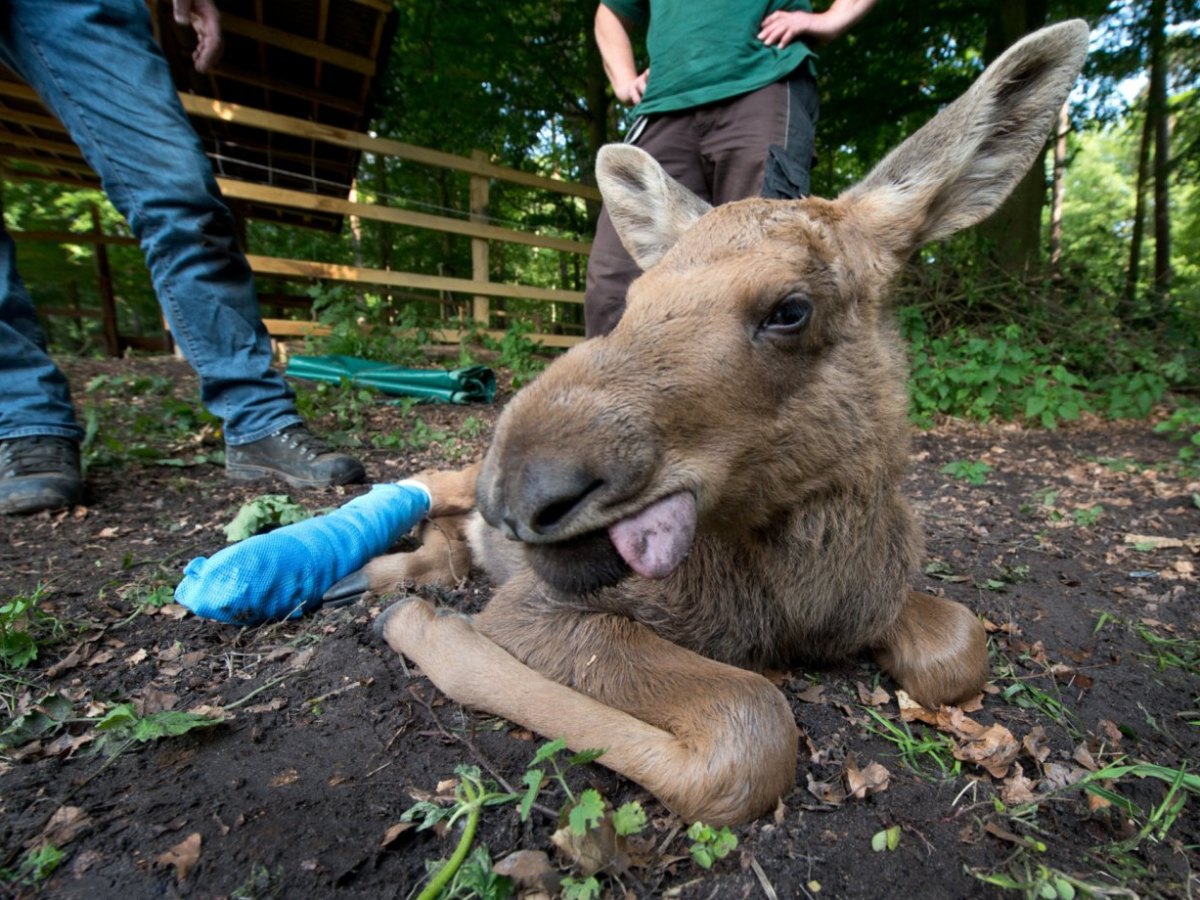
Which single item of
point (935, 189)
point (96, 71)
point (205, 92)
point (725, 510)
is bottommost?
point (725, 510)

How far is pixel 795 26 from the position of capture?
3.76 metres

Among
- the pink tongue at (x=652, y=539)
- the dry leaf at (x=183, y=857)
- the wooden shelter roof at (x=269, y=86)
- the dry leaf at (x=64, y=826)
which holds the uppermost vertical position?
the wooden shelter roof at (x=269, y=86)

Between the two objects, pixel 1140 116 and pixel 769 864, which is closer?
pixel 769 864

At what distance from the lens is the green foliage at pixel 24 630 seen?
2105 millimetres

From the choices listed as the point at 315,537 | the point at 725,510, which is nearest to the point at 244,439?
the point at 315,537

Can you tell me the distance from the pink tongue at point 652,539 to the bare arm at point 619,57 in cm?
382

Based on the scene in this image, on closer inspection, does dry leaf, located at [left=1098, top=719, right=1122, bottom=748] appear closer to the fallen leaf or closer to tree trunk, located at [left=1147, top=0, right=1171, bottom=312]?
the fallen leaf

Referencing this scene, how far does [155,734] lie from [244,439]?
8.94ft

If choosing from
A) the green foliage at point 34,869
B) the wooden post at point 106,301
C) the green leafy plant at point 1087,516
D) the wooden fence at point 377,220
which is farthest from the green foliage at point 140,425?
the wooden post at point 106,301

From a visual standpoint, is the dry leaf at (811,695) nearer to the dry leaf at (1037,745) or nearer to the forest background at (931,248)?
the dry leaf at (1037,745)

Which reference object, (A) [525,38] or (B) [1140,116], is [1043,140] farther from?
(B) [1140,116]

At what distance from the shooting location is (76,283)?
17.2 metres

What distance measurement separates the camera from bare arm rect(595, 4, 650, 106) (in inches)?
177

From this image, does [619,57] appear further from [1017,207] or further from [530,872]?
[1017,207]
